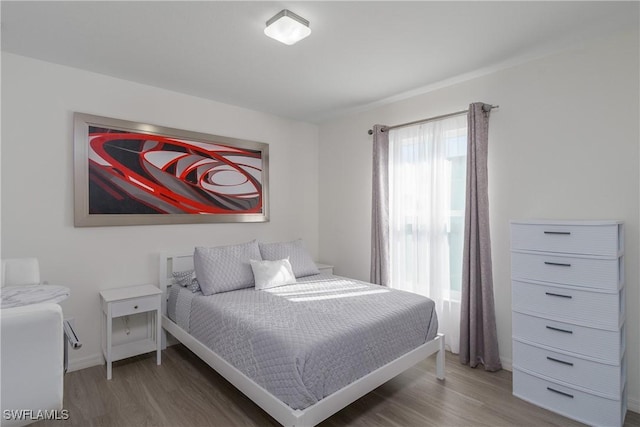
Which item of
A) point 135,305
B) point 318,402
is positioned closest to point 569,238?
point 318,402

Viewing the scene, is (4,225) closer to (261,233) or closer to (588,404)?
(261,233)

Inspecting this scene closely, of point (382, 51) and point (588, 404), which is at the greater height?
point (382, 51)

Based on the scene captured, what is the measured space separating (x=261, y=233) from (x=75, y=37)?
2.49 m

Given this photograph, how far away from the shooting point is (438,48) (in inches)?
97.7

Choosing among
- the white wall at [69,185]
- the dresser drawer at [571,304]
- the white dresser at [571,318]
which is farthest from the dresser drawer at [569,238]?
the white wall at [69,185]

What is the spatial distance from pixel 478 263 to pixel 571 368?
94cm

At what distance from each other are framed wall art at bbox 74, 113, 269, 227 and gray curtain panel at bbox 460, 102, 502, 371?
229 centimetres

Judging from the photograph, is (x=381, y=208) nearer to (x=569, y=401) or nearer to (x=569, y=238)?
(x=569, y=238)

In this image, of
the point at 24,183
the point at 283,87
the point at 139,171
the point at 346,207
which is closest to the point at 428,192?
the point at 346,207

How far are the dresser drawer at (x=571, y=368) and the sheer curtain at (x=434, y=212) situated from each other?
0.76m

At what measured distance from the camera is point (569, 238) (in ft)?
7.17

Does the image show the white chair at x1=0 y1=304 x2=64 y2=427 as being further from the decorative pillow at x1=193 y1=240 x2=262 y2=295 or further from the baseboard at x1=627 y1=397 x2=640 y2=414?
the baseboard at x1=627 y1=397 x2=640 y2=414

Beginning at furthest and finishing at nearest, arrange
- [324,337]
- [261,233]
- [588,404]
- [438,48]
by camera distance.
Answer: [261,233], [438,48], [588,404], [324,337]

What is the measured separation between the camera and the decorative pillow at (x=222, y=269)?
2.90 m
